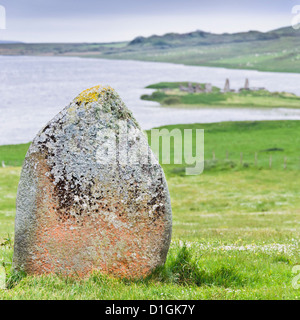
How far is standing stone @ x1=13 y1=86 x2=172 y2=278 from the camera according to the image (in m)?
8.66

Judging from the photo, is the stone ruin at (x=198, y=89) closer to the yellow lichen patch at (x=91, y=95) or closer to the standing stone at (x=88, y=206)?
the yellow lichen patch at (x=91, y=95)

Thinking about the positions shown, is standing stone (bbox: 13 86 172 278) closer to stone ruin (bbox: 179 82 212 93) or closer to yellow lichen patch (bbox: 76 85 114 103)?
yellow lichen patch (bbox: 76 85 114 103)

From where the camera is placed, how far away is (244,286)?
336 inches

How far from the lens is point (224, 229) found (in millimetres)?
20344

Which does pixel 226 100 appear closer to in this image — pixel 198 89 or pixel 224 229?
pixel 198 89

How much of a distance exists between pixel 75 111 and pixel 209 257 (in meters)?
4.40

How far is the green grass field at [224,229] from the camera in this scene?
8.00m

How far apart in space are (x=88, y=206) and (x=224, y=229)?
12.7 m

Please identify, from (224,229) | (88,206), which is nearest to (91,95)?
(88,206)

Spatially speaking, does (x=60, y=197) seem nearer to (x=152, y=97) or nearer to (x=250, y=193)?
(x=250, y=193)

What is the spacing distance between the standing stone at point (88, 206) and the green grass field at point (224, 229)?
35 centimetres

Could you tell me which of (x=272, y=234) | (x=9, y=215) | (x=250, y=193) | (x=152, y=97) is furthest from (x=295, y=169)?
(x=152, y=97)

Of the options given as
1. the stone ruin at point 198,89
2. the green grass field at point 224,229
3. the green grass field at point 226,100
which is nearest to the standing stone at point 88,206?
the green grass field at point 224,229

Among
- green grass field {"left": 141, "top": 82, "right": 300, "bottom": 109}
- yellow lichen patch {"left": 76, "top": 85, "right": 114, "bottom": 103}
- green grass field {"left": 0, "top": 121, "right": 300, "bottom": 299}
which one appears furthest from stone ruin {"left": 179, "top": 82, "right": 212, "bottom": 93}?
yellow lichen patch {"left": 76, "top": 85, "right": 114, "bottom": 103}
